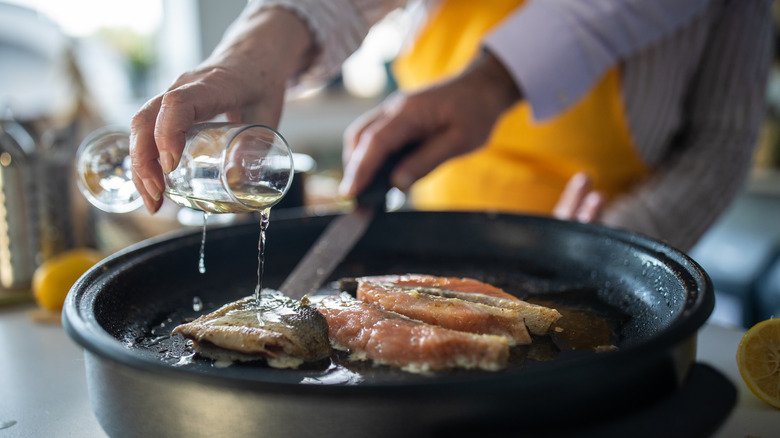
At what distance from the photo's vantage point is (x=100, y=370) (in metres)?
0.71

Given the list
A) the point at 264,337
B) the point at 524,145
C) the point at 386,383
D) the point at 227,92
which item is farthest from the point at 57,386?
the point at 524,145

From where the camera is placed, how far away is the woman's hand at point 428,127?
1402 millimetres

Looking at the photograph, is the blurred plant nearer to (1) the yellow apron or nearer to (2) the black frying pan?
(1) the yellow apron

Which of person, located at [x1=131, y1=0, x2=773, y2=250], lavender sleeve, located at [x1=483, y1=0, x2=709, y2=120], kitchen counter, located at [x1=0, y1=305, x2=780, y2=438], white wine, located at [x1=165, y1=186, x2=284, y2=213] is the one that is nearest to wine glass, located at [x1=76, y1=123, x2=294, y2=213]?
white wine, located at [x1=165, y1=186, x2=284, y2=213]

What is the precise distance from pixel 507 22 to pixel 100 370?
3.96 ft

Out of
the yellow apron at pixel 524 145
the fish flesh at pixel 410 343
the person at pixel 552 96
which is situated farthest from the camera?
the yellow apron at pixel 524 145

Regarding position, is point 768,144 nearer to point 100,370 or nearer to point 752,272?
point 752,272

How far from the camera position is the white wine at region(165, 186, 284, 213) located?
85cm

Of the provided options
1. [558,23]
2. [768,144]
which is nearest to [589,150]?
[558,23]

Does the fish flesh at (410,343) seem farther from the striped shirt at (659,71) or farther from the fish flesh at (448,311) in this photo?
the striped shirt at (659,71)

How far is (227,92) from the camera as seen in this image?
39.7 inches

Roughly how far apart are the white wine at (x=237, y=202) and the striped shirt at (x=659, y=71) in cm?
61

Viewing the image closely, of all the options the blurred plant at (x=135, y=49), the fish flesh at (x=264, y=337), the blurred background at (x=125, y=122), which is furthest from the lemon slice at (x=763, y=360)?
the blurred plant at (x=135, y=49)

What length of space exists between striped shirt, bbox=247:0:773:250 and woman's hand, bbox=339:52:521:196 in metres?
0.09
